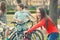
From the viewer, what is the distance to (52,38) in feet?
27.4

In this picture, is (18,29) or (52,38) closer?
(52,38)

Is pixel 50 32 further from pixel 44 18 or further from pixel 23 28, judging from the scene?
pixel 23 28

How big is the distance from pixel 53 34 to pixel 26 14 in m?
2.75

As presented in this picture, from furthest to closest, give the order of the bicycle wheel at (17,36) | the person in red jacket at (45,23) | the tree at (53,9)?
the tree at (53,9) < the bicycle wheel at (17,36) < the person in red jacket at (45,23)

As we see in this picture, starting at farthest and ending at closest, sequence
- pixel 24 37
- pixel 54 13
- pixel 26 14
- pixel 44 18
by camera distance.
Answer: pixel 54 13 → pixel 26 14 → pixel 24 37 → pixel 44 18

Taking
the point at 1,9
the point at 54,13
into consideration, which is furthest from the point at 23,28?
the point at 54,13

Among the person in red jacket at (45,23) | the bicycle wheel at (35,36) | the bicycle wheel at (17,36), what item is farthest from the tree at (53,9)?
the person in red jacket at (45,23)

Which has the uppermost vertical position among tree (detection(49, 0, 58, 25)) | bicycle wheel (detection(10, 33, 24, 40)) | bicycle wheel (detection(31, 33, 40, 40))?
tree (detection(49, 0, 58, 25))

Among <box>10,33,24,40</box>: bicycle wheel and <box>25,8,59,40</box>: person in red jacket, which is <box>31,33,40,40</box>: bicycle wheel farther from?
<box>25,8,59,40</box>: person in red jacket

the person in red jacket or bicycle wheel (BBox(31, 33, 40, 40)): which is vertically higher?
the person in red jacket

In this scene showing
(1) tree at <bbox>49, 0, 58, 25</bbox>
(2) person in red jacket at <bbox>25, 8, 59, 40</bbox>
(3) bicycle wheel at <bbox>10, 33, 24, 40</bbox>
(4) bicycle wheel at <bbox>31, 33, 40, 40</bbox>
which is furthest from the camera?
(1) tree at <bbox>49, 0, 58, 25</bbox>

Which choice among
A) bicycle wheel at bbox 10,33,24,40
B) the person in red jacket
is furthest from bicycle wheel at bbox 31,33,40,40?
the person in red jacket

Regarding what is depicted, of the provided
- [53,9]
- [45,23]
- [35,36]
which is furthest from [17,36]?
[53,9]

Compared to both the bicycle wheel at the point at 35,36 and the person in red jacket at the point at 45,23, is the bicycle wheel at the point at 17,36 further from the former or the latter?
the person in red jacket at the point at 45,23
